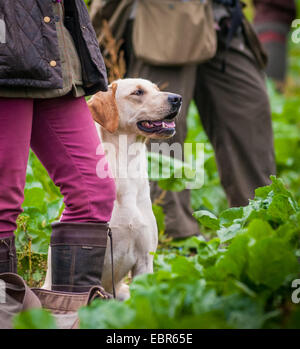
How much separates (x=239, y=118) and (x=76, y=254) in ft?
7.26

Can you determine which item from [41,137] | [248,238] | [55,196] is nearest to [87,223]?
[41,137]

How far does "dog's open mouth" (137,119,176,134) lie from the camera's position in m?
3.48

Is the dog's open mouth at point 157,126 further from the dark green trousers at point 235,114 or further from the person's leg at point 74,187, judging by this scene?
the dark green trousers at point 235,114

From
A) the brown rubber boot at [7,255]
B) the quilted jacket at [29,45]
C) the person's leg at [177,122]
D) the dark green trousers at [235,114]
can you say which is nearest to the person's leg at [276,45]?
the dark green trousers at [235,114]

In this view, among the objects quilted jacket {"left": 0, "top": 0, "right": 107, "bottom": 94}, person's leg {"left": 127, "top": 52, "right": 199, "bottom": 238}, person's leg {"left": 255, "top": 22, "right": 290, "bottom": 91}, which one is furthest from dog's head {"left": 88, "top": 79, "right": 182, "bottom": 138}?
person's leg {"left": 255, "top": 22, "right": 290, "bottom": 91}

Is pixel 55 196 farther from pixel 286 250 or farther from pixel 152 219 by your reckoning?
pixel 286 250

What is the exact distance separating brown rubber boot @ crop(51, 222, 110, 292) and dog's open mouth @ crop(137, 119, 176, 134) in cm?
90

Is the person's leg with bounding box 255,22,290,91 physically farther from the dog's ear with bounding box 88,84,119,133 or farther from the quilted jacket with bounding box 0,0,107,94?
the quilted jacket with bounding box 0,0,107,94

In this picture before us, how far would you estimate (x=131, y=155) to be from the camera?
11.6 feet

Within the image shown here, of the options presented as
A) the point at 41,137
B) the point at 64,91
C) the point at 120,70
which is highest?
the point at 64,91

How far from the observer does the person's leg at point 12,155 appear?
2.47 meters

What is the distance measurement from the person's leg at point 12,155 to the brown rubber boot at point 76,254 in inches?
10.2

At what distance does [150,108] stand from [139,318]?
6.45ft
